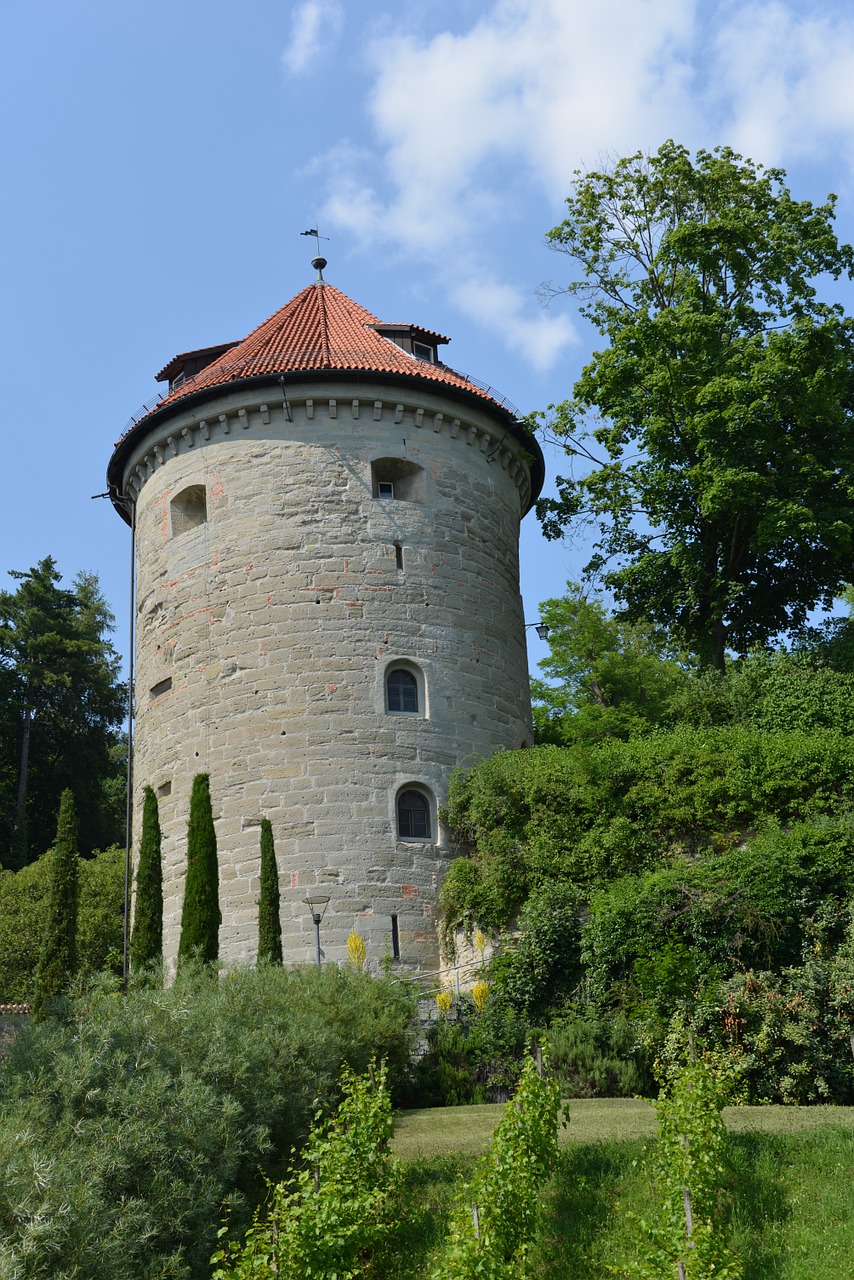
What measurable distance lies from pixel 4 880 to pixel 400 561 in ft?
44.1

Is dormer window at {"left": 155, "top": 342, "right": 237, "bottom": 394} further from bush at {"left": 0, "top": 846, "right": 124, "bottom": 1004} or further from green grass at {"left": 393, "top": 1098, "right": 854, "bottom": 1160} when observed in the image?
green grass at {"left": 393, "top": 1098, "right": 854, "bottom": 1160}

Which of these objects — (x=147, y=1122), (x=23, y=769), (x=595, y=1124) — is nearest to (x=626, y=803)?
(x=595, y=1124)

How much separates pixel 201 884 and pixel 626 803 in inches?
250

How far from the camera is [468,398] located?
82.5 feet

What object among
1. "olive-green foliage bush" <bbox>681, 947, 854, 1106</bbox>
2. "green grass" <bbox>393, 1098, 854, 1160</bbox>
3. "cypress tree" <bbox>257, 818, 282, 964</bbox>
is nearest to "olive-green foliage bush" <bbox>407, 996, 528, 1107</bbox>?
"green grass" <bbox>393, 1098, 854, 1160</bbox>

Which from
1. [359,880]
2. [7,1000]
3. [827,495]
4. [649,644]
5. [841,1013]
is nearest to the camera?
[841,1013]

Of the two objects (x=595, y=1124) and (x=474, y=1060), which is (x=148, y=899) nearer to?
(x=474, y=1060)

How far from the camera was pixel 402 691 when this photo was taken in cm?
2306

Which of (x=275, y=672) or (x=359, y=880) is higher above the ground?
(x=275, y=672)

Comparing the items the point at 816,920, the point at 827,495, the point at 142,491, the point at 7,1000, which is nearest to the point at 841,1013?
the point at 816,920

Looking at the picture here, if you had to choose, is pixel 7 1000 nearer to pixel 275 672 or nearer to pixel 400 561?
pixel 275 672

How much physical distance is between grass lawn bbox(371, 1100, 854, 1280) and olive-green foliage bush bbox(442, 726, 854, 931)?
5.65m

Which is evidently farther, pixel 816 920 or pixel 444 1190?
pixel 816 920

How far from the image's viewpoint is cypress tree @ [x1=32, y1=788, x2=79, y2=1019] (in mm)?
17688
